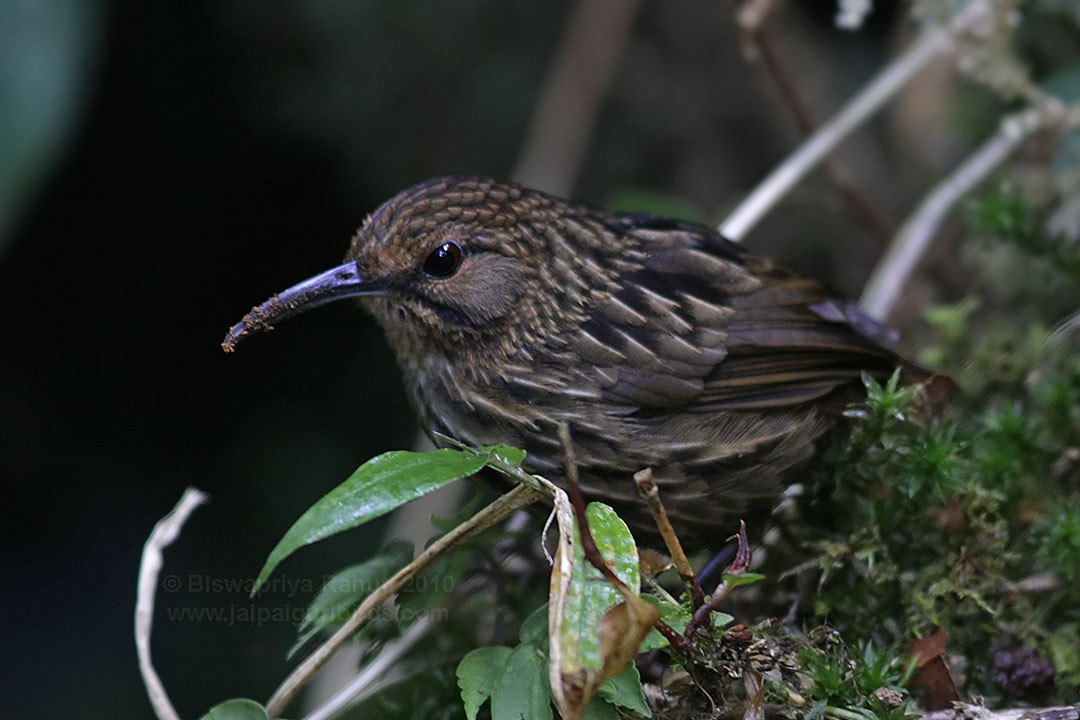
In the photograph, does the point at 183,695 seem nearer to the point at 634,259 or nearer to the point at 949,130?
the point at 634,259

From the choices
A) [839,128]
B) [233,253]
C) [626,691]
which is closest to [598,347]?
[626,691]

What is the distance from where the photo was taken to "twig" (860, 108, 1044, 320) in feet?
10.8

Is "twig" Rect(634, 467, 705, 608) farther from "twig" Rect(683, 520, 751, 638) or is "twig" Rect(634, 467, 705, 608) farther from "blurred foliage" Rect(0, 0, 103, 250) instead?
"blurred foliage" Rect(0, 0, 103, 250)

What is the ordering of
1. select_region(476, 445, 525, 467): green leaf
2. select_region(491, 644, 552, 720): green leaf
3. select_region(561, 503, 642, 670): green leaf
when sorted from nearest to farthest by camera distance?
select_region(561, 503, 642, 670): green leaf
select_region(491, 644, 552, 720): green leaf
select_region(476, 445, 525, 467): green leaf

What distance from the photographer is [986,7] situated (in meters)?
3.26

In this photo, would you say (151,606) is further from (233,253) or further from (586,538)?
(233,253)

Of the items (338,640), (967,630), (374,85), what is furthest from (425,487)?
(374,85)

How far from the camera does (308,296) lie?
2.51 m

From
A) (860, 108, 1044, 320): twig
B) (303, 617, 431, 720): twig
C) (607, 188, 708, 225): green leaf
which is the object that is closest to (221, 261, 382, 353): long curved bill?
(303, 617, 431, 720): twig

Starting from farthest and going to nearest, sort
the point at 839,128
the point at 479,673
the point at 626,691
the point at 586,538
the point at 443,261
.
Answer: the point at 839,128
the point at 443,261
the point at 479,673
the point at 626,691
the point at 586,538

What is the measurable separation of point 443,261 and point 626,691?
44.0 inches

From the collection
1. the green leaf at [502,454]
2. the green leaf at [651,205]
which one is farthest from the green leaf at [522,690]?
the green leaf at [651,205]

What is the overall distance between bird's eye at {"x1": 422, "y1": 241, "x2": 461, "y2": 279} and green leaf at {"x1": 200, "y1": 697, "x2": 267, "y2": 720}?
3.27 ft

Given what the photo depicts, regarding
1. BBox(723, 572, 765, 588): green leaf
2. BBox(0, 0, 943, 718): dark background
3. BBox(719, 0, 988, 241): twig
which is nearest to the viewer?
BBox(723, 572, 765, 588): green leaf
